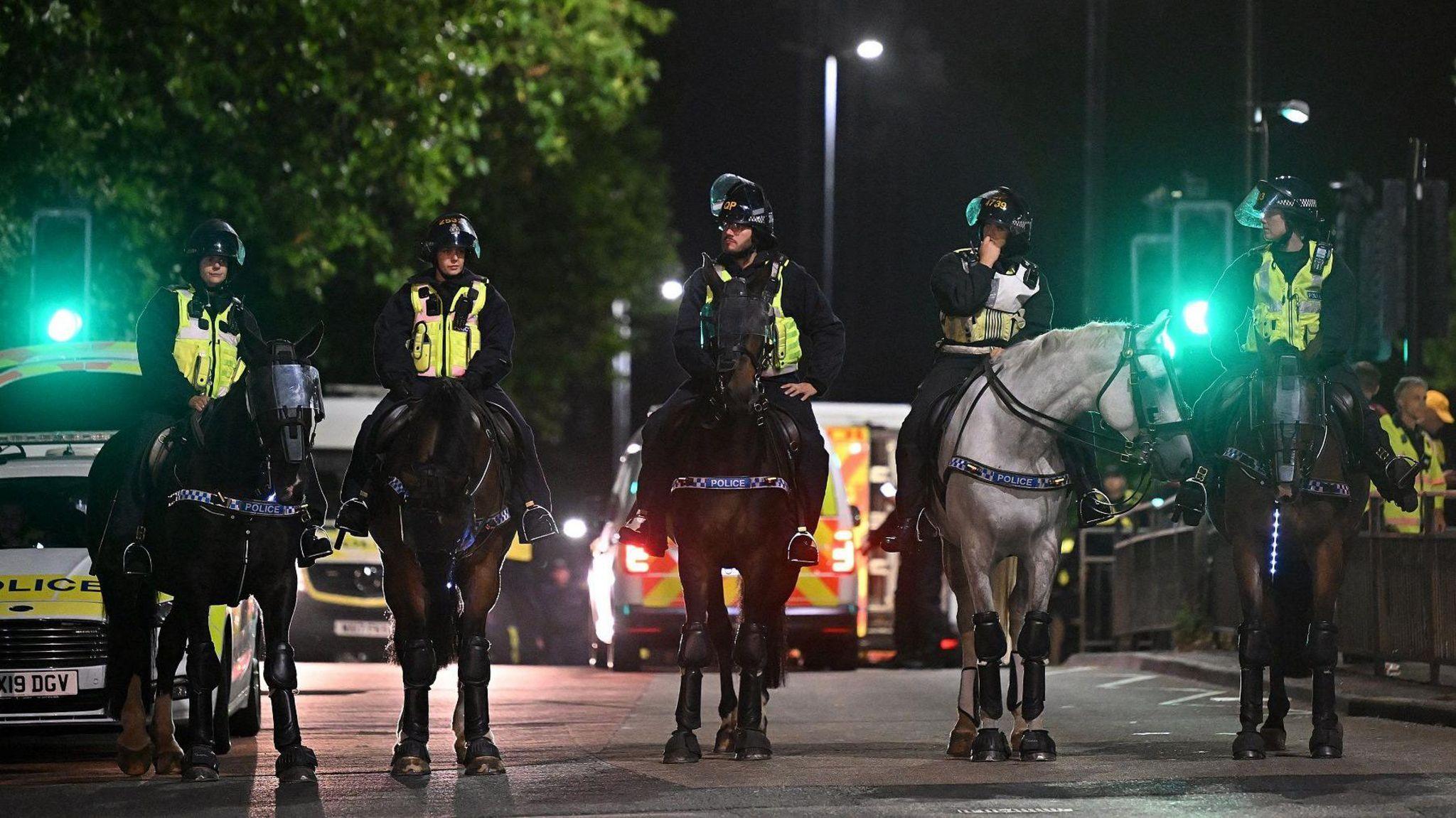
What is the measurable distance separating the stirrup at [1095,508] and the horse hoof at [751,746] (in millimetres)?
1798

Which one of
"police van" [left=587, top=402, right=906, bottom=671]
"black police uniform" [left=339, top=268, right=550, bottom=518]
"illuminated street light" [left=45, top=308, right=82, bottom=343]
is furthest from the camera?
"police van" [left=587, top=402, right=906, bottom=671]

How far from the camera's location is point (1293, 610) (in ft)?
41.9

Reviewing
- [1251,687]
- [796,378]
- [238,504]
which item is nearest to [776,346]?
[796,378]

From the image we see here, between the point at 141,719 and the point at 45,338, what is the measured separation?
344 inches

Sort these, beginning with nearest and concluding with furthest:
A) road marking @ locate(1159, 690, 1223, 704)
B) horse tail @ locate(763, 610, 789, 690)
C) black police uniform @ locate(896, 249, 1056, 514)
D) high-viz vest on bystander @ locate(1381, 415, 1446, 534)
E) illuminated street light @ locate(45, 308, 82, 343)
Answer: horse tail @ locate(763, 610, 789, 690) → black police uniform @ locate(896, 249, 1056, 514) → road marking @ locate(1159, 690, 1223, 704) → high-viz vest on bystander @ locate(1381, 415, 1446, 534) → illuminated street light @ locate(45, 308, 82, 343)

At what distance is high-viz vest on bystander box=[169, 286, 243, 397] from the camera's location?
12344 millimetres

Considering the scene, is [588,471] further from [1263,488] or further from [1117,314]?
[1263,488]

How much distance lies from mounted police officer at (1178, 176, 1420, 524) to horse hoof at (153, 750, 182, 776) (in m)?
4.80

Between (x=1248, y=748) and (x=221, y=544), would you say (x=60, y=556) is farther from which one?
(x=1248, y=748)

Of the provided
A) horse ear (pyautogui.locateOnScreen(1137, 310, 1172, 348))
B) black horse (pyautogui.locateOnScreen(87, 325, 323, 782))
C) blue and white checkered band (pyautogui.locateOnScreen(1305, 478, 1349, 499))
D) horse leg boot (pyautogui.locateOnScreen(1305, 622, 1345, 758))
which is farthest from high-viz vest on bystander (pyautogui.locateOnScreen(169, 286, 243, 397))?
horse leg boot (pyautogui.locateOnScreen(1305, 622, 1345, 758))

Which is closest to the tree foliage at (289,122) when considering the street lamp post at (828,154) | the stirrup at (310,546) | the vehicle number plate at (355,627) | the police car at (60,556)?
the street lamp post at (828,154)

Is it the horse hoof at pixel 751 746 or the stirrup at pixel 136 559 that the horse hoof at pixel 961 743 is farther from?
the stirrup at pixel 136 559

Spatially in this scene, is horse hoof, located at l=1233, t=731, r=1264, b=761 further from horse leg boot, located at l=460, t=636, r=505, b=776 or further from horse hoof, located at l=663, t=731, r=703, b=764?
horse leg boot, located at l=460, t=636, r=505, b=776

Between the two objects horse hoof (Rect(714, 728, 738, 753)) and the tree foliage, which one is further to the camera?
the tree foliage
